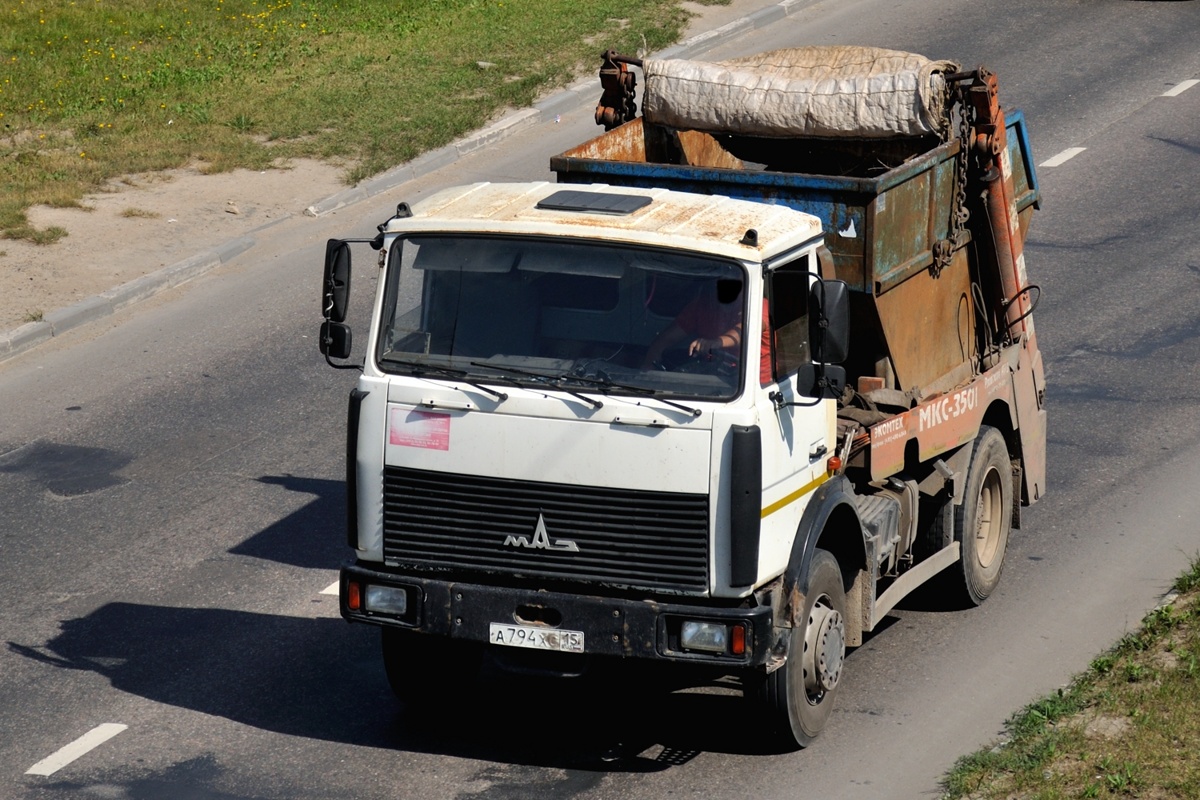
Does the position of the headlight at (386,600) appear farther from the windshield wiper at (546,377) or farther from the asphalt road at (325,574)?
the windshield wiper at (546,377)

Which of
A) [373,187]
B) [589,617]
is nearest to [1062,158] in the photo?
[373,187]

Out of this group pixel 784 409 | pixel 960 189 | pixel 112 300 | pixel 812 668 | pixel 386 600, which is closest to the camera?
pixel 784 409

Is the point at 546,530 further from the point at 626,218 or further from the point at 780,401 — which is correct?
the point at 626,218

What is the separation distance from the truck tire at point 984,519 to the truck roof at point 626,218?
7.70 ft

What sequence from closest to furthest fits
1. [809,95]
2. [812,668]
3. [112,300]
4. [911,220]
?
[812,668], [911,220], [809,95], [112,300]

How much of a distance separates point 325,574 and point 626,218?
11.1 ft

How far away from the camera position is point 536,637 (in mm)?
7289

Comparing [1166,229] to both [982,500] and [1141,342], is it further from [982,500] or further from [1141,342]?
[982,500]

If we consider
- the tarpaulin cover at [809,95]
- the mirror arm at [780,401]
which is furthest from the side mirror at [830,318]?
the tarpaulin cover at [809,95]

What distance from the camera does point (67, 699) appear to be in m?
8.39

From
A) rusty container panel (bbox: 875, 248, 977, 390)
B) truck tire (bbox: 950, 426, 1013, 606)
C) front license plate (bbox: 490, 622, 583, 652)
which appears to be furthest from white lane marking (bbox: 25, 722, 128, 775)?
truck tire (bbox: 950, 426, 1013, 606)

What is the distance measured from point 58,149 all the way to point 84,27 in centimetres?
386

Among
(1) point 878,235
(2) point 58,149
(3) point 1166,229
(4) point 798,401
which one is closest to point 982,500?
(1) point 878,235

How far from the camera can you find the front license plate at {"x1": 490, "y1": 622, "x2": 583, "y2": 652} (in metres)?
7.25
